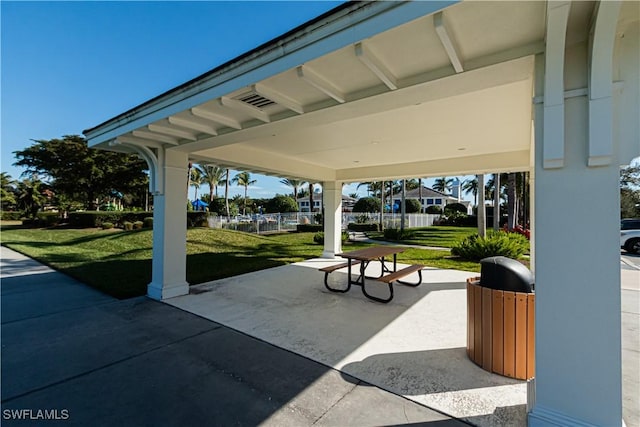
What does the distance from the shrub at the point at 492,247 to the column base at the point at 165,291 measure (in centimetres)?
913

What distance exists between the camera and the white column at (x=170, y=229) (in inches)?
214

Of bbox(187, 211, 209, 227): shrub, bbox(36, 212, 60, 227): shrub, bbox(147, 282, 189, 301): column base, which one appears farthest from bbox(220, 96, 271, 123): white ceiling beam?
bbox(36, 212, 60, 227): shrub

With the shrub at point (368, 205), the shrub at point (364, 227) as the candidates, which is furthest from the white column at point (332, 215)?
the shrub at point (368, 205)

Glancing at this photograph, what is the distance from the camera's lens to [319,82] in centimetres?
284

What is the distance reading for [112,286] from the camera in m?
6.21

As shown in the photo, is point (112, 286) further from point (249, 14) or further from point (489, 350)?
point (489, 350)

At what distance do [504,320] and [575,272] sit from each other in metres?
1.07

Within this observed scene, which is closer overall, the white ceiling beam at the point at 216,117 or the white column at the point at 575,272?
the white column at the point at 575,272

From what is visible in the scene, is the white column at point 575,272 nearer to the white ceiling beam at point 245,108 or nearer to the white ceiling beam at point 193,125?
the white ceiling beam at point 245,108

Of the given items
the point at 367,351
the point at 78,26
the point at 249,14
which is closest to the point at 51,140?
the point at 78,26

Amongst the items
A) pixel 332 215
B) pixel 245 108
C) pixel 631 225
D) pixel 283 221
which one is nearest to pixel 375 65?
pixel 245 108

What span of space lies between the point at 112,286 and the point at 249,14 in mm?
6265

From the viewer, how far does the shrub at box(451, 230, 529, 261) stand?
9.25m

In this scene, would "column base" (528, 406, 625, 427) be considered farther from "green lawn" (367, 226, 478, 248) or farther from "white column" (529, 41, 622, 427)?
"green lawn" (367, 226, 478, 248)
